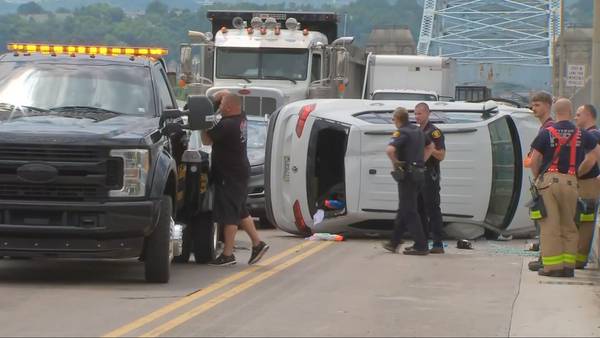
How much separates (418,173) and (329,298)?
15.3 ft

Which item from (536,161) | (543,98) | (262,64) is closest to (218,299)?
(536,161)

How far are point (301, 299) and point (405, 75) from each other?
25.5 metres

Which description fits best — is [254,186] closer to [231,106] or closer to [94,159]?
[231,106]

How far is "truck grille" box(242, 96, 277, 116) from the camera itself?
27.4 meters

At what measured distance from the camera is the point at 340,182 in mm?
19172

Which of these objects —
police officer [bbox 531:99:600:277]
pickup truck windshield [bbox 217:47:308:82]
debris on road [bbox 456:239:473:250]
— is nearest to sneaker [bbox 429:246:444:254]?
debris on road [bbox 456:239:473:250]

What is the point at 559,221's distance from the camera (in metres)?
13.5

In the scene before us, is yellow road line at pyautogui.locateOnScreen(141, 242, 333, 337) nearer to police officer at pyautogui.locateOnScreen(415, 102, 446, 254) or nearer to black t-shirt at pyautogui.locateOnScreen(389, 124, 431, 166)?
black t-shirt at pyautogui.locateOnScreen(389, 124, 431, 166)

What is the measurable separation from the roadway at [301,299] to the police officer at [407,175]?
2.10 ft

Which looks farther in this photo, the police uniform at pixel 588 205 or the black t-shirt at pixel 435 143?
the black t-shirt at pixel 435 143

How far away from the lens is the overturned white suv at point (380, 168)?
702 inches

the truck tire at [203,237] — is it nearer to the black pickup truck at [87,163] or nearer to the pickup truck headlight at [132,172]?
the black pickup truck at [87,163]

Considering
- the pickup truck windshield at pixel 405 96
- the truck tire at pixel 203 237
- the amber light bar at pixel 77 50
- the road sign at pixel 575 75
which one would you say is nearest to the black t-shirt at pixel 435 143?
the truck tire at pixel 203 237

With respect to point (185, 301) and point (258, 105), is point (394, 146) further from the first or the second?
point (258, 105)
